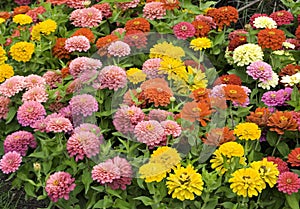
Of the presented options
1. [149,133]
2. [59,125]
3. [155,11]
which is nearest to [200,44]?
[155,11]

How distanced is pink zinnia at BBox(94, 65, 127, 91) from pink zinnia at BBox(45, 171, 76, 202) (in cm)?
47

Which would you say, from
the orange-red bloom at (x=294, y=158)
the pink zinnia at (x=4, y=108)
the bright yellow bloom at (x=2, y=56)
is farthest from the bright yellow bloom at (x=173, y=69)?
the bright yellow bloom at (x=2, y=56)

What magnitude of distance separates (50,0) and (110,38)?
0.75m

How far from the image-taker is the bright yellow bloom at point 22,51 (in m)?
2.73

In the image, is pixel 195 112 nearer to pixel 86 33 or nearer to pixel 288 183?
pixel 288 183

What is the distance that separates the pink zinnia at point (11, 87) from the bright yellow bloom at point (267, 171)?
44.6 inches

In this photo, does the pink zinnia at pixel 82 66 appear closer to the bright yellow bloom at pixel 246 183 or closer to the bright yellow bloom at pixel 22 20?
the bright yellow bloom at pixel 22 20

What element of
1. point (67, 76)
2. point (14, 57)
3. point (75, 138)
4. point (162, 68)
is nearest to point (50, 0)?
point (14, 57)

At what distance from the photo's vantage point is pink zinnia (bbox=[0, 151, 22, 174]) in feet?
7.20

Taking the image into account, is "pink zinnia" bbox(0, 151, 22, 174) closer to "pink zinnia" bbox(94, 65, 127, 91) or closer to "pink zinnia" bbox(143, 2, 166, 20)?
"pink zinnia" bbox(94, 65, 127, 91)

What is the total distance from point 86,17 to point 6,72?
1.78 ft

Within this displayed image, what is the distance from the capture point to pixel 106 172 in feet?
6.49

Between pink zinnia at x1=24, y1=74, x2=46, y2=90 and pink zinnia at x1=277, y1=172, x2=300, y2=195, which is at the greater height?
pink zinnia at x1=24, y1=74, x2=46, y2=90

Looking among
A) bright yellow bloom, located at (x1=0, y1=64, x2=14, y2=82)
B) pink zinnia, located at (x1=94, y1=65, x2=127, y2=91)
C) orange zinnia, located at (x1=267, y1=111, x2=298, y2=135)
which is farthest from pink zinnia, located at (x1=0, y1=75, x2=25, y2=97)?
orange zinnia, located at (x1=267, y1=111, x2=298, y2=135)
